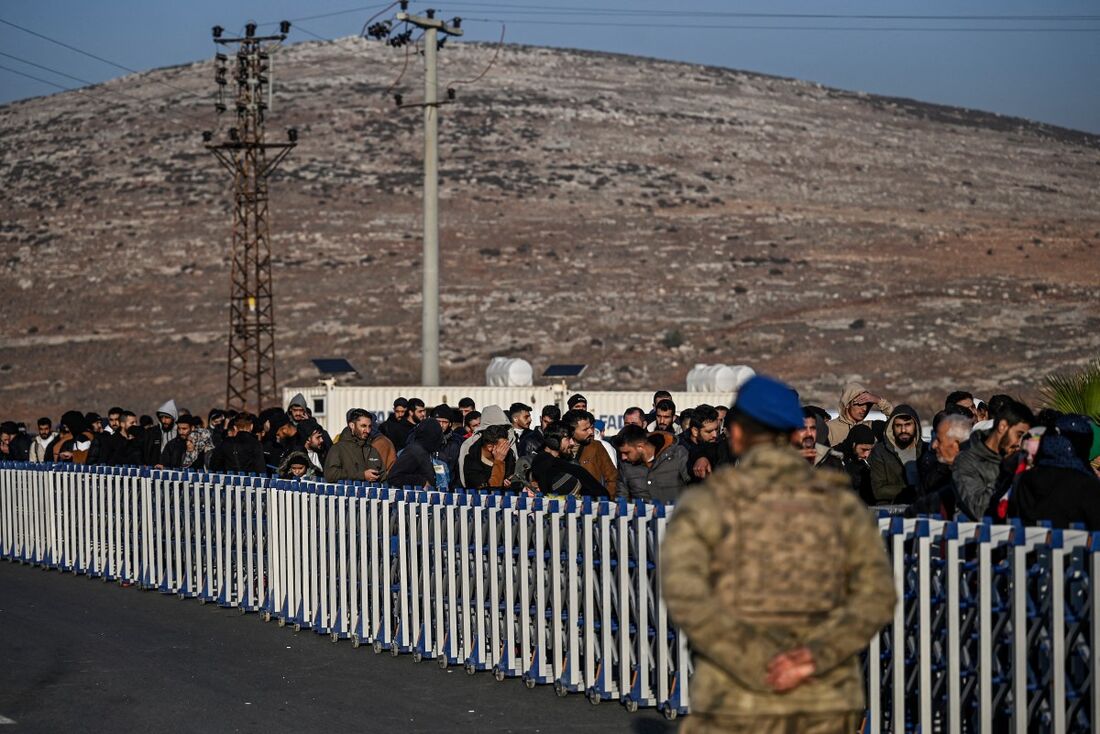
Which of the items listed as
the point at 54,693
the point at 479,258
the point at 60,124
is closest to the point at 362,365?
the point at 479,258

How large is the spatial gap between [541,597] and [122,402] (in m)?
65.3

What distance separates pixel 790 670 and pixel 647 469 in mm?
7602

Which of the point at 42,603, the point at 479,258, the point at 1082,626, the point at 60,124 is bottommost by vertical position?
the point at 42,603

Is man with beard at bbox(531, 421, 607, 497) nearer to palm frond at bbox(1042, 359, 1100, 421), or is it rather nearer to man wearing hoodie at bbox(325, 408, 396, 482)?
man wearing hoodie at bbox(325, 408, 396, 482)

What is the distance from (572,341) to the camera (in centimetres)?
7506

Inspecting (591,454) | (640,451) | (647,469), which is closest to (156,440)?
(591,454)

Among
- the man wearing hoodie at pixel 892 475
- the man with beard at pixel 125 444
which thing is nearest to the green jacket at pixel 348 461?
the man wearing hoodie at pixel 892 475

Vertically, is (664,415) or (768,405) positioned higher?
(768,405)

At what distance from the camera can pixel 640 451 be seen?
39.6 feet

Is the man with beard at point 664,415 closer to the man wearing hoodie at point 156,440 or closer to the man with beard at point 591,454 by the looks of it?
the man with beard at point 591,454

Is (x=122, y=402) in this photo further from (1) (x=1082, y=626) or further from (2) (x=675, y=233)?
(1) (x=1082, y=626)

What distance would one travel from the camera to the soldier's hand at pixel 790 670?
4.67 m

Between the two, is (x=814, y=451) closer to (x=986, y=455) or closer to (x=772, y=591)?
(x=986, y=455)

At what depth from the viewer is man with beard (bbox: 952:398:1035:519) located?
888 cm
